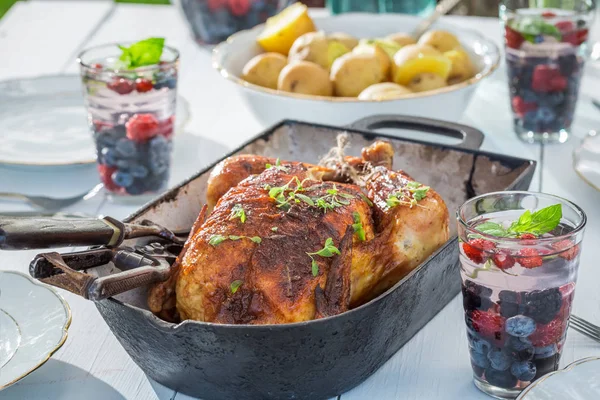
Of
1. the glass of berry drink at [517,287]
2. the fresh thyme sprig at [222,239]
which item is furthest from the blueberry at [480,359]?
the fresh thyme sprig at [222,239]

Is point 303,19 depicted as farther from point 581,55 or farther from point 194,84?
point 581,55

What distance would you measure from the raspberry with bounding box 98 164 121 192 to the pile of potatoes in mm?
422

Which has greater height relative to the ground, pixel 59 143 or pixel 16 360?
pixel 16 360

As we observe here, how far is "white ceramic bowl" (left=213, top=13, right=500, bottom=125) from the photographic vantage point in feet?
5.72

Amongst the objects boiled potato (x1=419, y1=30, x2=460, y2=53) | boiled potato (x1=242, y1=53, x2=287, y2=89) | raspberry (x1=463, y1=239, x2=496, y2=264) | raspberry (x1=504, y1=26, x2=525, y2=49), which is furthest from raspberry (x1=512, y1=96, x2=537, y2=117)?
raspberry (x1=463, y1=239, x2=496, y2=264)

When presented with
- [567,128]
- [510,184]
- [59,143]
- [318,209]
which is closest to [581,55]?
[567,128]

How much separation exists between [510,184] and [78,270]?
66cm

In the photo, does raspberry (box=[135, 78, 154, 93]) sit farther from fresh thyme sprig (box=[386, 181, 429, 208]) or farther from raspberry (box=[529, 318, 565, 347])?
raspberry (box=[529, 318, 565, 347])

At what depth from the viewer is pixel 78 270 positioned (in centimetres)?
107

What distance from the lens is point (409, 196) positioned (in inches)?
47.3

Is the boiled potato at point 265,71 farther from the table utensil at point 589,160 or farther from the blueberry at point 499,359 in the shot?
the blueberry at point 499,359

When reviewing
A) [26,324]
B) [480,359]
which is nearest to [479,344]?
[480,359]

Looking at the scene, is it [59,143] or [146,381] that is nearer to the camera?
[146,381]

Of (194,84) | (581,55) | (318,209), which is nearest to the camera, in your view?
(318,209)
